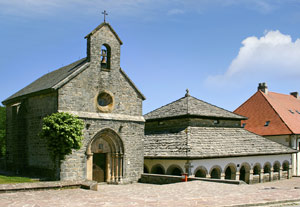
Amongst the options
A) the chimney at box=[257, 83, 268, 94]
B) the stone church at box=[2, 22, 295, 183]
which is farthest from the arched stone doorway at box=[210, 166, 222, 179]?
the chimney at box=[257, 83, 268, 94]

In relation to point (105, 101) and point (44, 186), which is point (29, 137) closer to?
point (105, 101)

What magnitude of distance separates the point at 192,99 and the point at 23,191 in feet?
65.5

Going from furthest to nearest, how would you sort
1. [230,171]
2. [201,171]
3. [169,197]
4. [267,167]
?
[267,167], [230,171], [201,171], [169,197]

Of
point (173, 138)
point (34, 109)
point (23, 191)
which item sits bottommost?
point (23, 191)

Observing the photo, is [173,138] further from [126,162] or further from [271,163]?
[271,163]

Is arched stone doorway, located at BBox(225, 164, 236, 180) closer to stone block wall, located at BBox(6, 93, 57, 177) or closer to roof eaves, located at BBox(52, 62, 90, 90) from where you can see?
roof eaves, located at BBox(52, 62, 90, 90)

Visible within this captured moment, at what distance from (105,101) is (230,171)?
12.6m

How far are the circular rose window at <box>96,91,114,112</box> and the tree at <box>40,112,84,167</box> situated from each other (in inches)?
123

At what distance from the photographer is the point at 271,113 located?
148ft

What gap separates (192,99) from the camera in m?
34.8

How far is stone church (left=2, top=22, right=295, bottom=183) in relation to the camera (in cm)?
2423

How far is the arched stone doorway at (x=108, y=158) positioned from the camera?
2611 cm

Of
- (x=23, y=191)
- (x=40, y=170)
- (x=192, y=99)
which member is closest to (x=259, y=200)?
(x=23, y=191)

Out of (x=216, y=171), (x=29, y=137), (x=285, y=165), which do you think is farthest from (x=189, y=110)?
(x=29, y=137)
